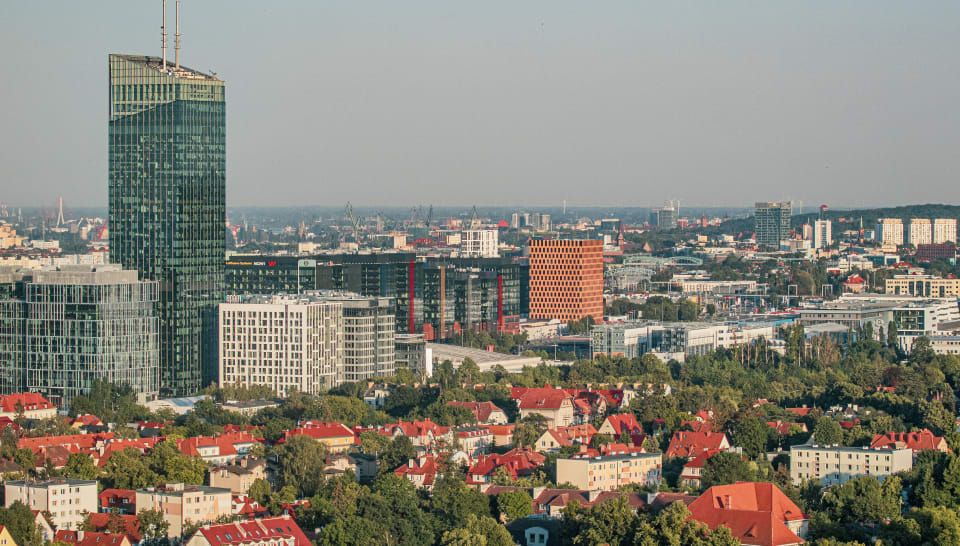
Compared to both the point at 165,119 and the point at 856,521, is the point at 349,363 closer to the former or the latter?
the point at 165,119

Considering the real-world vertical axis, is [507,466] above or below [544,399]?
below

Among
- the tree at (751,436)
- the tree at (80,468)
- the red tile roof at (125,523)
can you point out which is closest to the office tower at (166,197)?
the tree at (80,468)

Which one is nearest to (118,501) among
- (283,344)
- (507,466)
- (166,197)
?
(507,466)

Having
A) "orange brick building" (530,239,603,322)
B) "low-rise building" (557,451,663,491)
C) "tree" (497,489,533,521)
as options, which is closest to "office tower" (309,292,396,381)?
"low-rise building" (557,451,663,491)

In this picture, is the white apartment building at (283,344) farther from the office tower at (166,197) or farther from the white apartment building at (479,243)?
the white apartment building at (479,243)

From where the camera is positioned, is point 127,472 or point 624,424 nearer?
point 127,472

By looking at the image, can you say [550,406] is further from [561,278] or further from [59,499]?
[561,278]

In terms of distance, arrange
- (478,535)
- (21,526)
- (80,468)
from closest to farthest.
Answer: (478,535) < (21,526) < (80,468)

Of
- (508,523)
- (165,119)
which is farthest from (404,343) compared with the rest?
(508,523)

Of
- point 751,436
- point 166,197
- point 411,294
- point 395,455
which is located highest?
point 166,197
